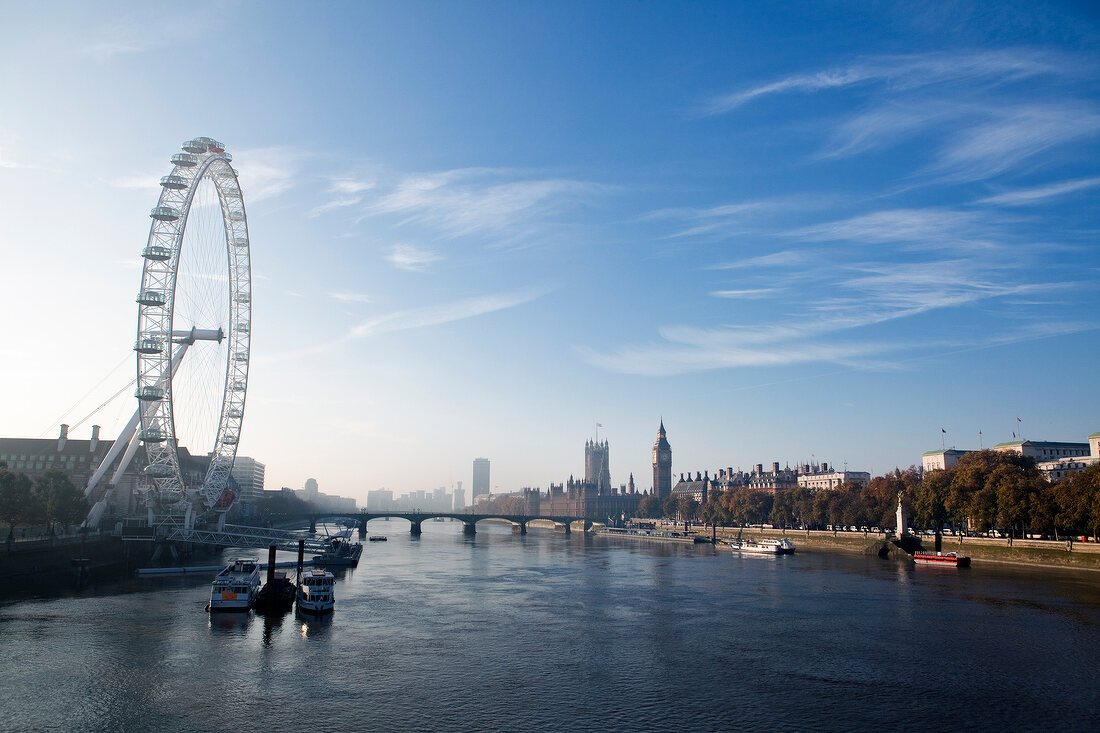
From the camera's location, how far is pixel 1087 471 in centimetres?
8700

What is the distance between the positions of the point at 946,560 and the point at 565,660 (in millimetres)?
74377

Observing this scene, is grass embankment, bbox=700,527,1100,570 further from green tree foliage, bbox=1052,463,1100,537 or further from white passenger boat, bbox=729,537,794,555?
white passenger boat, bbox=729,537,794,555

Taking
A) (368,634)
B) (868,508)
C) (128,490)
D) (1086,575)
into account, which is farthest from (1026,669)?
(128,490)

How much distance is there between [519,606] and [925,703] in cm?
3593

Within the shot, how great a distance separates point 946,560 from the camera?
97000mm

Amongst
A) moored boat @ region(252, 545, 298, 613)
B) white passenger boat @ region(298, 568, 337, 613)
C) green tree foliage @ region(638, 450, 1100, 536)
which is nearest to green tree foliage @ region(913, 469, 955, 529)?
green tree foliage @ region(638, 450, 1100, 536)

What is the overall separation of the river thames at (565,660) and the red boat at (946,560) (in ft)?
71.2

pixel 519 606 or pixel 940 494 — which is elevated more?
pixel 940 494

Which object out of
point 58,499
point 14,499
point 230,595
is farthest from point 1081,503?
point 58,499

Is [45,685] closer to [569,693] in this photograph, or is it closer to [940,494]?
[569,693]

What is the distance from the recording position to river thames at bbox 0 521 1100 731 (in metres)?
33.2

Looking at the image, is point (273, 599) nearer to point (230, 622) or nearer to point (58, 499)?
point (230, 622)

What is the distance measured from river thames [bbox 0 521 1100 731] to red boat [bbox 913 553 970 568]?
21.7 m

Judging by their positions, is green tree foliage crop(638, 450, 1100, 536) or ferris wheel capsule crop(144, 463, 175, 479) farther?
ferris wheel capsule crop(144, 463, 175, 479)
